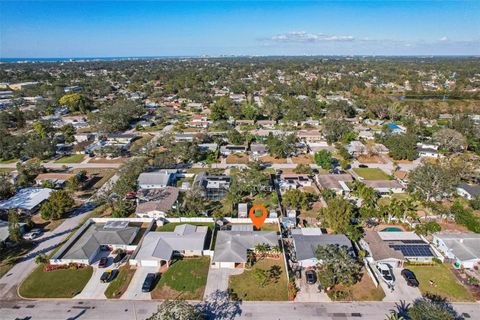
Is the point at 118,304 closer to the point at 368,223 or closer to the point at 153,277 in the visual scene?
the point at 153,277

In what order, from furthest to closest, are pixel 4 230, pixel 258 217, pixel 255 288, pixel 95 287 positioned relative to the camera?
pixel 258 217
pixel 4 230
pixel 95 287
pixel 255 288

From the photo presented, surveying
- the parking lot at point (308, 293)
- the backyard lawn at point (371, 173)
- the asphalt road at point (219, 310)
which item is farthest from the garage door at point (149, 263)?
the backyard lawn at point (371, 173)

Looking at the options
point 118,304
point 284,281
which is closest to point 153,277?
point 118,304

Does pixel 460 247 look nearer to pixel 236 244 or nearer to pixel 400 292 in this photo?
pixel 400 292

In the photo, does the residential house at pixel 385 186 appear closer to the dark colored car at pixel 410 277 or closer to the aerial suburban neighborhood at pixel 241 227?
the aerial suburban neighborhood at pixel 241 227

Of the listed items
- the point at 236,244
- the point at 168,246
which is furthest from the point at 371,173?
the point at 168,246

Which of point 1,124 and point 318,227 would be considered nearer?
point 318,227
